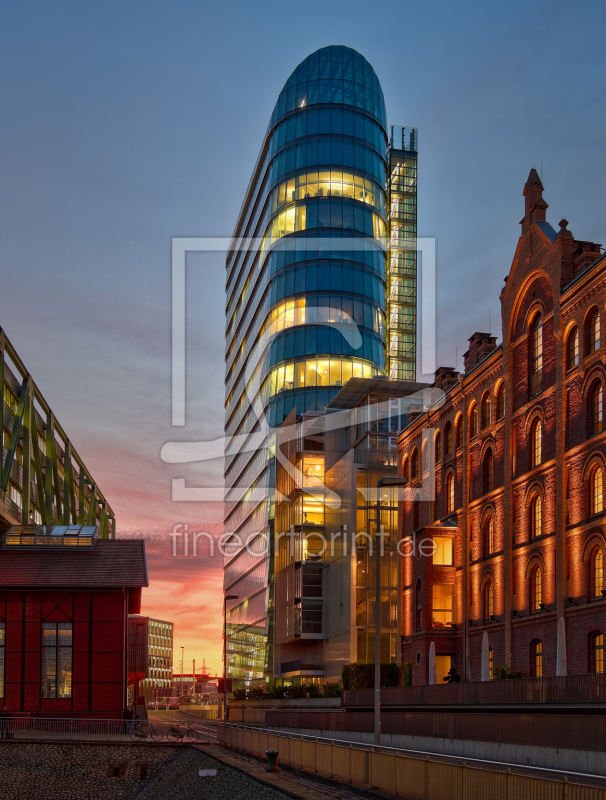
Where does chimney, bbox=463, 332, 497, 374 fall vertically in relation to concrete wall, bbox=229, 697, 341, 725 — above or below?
above

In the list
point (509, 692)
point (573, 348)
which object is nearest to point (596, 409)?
point (573, 348)

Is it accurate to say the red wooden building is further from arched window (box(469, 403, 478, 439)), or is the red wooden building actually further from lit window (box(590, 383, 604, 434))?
lit window (box(590, 383, 604, 434))

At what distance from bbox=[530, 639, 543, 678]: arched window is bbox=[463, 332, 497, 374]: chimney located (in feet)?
56.1

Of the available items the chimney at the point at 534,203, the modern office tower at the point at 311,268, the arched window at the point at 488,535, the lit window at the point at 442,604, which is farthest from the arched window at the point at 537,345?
the modern office tower at the point at 311,268

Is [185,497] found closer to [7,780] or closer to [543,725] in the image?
[7,780]

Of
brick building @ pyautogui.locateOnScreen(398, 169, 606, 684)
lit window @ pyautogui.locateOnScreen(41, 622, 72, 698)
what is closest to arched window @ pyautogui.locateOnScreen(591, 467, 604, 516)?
brick building @ pyautogui.locateOnScreen(398, 169, 606, 684)

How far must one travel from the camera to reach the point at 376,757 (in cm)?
2441

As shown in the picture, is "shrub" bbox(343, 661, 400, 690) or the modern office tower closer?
"shrub" bbox(343, 661, 400, 690)

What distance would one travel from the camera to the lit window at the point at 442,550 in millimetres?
53656

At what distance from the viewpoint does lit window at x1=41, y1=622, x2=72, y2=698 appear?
51.7 m

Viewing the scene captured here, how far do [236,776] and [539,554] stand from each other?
16.6 meters

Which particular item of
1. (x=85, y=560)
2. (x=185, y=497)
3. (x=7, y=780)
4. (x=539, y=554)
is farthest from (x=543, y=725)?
(x=185, y=497)

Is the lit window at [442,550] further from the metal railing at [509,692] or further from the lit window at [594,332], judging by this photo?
the lit window at [594,332]

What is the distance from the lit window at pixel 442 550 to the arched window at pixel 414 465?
748 cm
